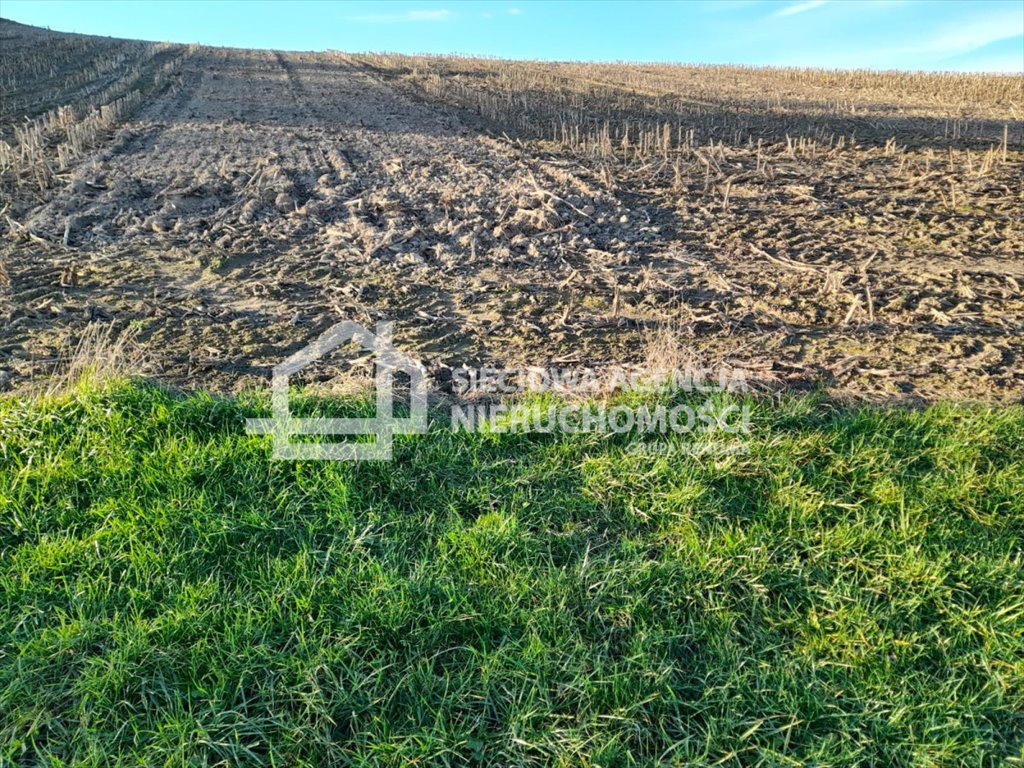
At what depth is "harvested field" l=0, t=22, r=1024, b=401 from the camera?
5156 mm

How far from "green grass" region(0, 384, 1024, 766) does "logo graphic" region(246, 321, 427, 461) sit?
9 centimetres

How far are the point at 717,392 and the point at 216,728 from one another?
331cm

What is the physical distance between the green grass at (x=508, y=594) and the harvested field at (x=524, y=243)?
1.00 metres

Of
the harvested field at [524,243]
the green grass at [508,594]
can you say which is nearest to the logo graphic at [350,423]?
the green grass at [508,594]

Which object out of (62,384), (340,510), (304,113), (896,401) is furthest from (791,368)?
(304,113)

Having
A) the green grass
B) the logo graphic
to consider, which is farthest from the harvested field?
the green grass

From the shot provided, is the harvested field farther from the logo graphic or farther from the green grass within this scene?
the green grass

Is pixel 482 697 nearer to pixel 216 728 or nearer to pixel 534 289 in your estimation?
pixel 216 728

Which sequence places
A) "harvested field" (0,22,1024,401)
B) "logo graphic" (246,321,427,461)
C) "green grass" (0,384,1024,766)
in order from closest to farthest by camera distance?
"green grass" (0,384,1024,766) → "logo graphic" (246,321,427,461) → "harvested field" (0,22,1024,401)

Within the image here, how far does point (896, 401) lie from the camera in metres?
4.41

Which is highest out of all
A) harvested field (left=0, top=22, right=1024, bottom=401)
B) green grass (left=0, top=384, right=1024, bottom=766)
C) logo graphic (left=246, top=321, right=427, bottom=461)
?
A: harvested field (left=0, top=22, right=1024, bottom=401)

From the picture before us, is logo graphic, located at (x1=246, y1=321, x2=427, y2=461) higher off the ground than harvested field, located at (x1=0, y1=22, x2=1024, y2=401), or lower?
lower

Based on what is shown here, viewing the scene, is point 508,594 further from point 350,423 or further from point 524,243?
point 524,243

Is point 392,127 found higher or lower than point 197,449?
higher
